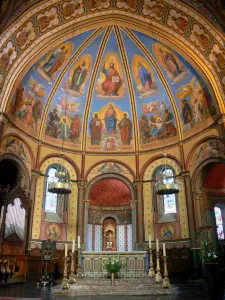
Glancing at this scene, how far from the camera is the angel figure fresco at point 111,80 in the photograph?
21728 mm

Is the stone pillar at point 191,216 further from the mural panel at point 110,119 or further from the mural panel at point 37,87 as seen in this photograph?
Result: the mural panel at point 37,87

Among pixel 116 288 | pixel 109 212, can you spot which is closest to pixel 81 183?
pixel 109 212

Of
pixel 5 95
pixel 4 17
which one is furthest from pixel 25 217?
pixel 4 17

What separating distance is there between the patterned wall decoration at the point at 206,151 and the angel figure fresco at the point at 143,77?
553cm

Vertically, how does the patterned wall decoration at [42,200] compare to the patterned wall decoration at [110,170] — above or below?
below

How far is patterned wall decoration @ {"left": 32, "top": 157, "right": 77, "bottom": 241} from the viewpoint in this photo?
19.7 m

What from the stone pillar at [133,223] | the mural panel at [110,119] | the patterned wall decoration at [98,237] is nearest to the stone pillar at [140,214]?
the stone pillar at [133,223]

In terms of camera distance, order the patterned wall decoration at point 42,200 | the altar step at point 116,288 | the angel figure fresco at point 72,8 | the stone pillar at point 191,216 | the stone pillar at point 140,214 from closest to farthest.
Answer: the altar step at point 116,288 < the angel figure fresco at point 72,8 < the stone pillar at point 191,216 < the patterned wall decoration at point 42,200 < the stone pillar at point 140,214

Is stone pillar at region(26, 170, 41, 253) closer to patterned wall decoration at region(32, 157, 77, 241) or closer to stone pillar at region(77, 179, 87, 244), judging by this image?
patterned wall decoration at region(32, 157, 77, 241)

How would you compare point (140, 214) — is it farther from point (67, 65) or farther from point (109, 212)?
point (67, 65)

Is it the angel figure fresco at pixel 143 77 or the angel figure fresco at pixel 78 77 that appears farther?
the angel figure fresco at pixel 143 77

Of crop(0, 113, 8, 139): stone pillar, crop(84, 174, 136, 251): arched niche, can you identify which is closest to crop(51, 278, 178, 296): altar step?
crop(84, 174, 136, 251): arched niche

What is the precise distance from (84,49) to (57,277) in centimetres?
1522

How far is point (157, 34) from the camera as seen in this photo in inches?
746
